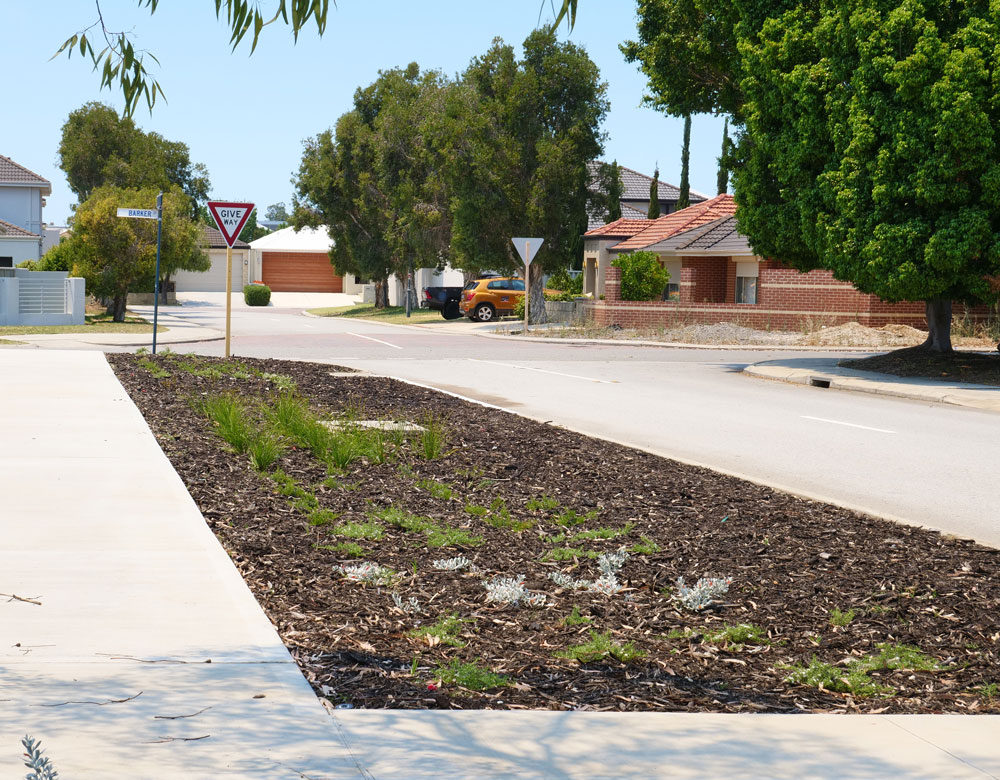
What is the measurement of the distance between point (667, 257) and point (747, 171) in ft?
76.0

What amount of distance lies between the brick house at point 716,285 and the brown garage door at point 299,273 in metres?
42.9

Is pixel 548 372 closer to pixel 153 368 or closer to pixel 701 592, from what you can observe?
pixel 153 368

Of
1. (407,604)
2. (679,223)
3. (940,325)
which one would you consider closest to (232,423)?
(407,604)

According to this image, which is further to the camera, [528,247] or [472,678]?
[528,247]

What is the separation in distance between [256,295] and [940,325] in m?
60.1

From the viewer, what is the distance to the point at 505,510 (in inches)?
330

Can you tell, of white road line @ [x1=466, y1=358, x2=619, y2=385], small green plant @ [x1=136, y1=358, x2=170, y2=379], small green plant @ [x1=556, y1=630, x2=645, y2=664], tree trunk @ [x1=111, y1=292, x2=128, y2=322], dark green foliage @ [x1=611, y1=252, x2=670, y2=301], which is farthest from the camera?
tree trunk @ [x1=111, y1=292, x2=128, y2=322]

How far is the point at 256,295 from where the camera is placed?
7925 centimetres

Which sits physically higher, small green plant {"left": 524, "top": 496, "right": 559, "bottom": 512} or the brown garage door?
the brown garage door

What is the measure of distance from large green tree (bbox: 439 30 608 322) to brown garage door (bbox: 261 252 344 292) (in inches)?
1947

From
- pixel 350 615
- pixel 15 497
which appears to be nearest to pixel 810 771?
pixel 350 615

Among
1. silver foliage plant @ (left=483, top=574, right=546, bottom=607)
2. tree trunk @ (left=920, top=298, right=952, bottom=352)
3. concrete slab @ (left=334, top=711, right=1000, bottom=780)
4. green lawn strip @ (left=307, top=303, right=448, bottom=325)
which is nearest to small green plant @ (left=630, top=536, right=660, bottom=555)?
silver foliage plant @ (left=483, top=574, right=546, bottom=607)

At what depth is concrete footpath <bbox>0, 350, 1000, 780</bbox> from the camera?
147 inches

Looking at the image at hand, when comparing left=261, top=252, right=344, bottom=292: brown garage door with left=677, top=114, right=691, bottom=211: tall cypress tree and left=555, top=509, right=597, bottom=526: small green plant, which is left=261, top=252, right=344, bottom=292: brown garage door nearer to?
left=677, top=114, right=691, bottom=211: tall cypress tree
